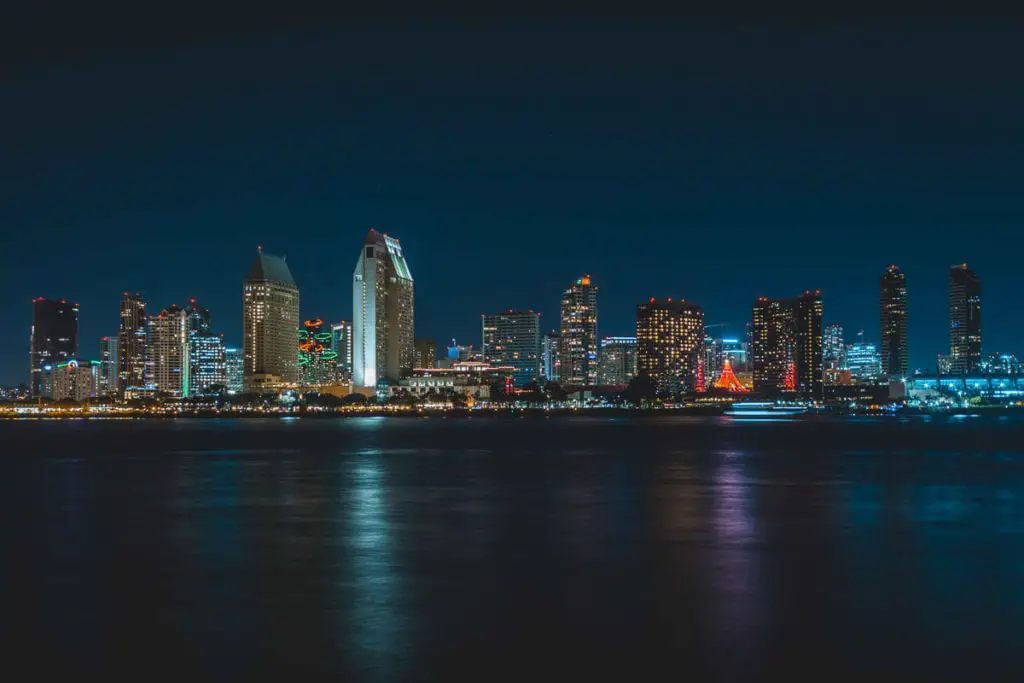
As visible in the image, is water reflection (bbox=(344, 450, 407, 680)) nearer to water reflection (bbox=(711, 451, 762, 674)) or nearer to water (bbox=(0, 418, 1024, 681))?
water (bbox=(0, 418, 1024, 681))

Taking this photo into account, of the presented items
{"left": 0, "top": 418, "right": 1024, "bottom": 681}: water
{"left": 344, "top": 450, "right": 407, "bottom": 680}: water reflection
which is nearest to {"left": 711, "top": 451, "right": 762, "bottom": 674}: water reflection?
{"left": 0, "top": 418, "right": 1024, "bottom": 681}: water

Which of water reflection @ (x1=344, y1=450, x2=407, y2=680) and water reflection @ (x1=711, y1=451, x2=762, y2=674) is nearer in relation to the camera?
water reflection @ (x1=344, y1=450, x2=407, y2=680)

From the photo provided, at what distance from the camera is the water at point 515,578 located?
16766 mm

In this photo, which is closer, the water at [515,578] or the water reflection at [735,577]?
the water at [515,578]

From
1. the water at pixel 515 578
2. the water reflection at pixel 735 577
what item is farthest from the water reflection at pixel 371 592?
the water reflection at pixel 735 577

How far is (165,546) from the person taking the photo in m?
29.8

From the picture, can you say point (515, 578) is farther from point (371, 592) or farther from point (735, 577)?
point (735, 577)

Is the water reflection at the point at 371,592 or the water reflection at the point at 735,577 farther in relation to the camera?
the water reflection at the point at 735,577

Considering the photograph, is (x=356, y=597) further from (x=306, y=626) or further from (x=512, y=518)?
(x=512, y=518)

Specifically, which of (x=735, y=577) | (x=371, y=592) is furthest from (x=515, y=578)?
(x=735, y=577)

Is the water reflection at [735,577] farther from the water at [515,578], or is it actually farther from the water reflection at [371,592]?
the water reflection at [371,592]

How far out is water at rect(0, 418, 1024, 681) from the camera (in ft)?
55.0

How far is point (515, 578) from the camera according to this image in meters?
24.2

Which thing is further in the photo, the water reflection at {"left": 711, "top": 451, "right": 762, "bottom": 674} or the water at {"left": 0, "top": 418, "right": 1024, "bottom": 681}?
the water reflection at {"left": 711, "top": 451, "right": 762, "bottom": 674}
